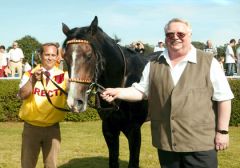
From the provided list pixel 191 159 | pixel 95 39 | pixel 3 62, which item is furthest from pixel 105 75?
pixel 3 62

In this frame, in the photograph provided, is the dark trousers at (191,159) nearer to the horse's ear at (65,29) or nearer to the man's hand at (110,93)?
the man's hand at (110,93)

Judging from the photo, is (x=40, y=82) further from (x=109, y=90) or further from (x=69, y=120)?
(x=69, y=120)

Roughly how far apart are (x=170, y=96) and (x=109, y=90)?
25.5 inches

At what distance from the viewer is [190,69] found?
3.26m

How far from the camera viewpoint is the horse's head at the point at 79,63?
3.63 m

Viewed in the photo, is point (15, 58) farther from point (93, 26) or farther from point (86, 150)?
point (93, 26)

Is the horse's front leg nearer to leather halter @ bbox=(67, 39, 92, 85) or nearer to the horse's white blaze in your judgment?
leather halter @ bbox=(67, 39, 92, 85)

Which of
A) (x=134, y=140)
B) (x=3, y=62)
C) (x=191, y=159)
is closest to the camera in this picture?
(x=191, y=159)

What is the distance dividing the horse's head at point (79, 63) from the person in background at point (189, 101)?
69 centimetres

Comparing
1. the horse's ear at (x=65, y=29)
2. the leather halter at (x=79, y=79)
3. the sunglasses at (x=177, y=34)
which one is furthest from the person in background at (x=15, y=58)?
the sunglasses at (x=177, y=34)

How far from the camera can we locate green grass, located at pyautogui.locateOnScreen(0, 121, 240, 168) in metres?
6.75

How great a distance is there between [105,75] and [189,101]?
137 centimetres

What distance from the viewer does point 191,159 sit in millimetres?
3371

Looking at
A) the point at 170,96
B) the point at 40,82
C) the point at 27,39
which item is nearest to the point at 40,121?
the point at 40,82
